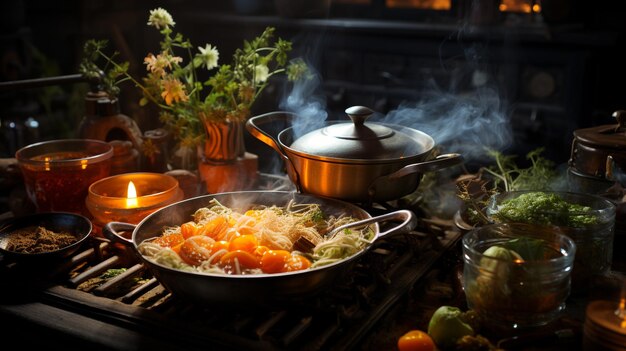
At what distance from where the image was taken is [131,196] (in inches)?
104

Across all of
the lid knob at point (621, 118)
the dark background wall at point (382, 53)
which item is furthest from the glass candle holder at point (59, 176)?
the lid knob at point (621, 118)

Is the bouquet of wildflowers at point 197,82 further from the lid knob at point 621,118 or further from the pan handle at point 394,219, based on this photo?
the lid knob at point 621,118

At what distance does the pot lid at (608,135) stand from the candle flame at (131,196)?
1887 millimetres

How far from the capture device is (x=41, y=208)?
2816mm

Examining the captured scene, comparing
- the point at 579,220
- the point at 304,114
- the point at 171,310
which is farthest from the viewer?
the point at 304,114

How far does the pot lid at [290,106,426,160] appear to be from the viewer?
2605 mm

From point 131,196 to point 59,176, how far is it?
1.25 ft

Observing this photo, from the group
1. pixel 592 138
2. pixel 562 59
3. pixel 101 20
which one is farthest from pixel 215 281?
pixel 101 20

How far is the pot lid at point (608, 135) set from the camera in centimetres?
244

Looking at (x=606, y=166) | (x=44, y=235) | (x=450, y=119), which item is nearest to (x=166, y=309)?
(x=44, y=235)

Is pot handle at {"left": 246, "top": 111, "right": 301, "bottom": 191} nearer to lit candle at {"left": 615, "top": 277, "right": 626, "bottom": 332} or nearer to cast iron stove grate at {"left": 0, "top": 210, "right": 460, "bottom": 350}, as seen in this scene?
cast iron stove grate at {"left": 0, "top": 210, "right": 460, "bottom": 350}

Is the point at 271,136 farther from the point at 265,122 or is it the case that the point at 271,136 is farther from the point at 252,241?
the point at 252,241

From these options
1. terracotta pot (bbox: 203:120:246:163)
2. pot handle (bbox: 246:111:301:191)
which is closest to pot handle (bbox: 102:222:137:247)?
pot handle (bbox: 246:111:301:191)

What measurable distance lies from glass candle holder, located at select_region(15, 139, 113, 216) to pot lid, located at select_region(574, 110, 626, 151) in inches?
83.5
